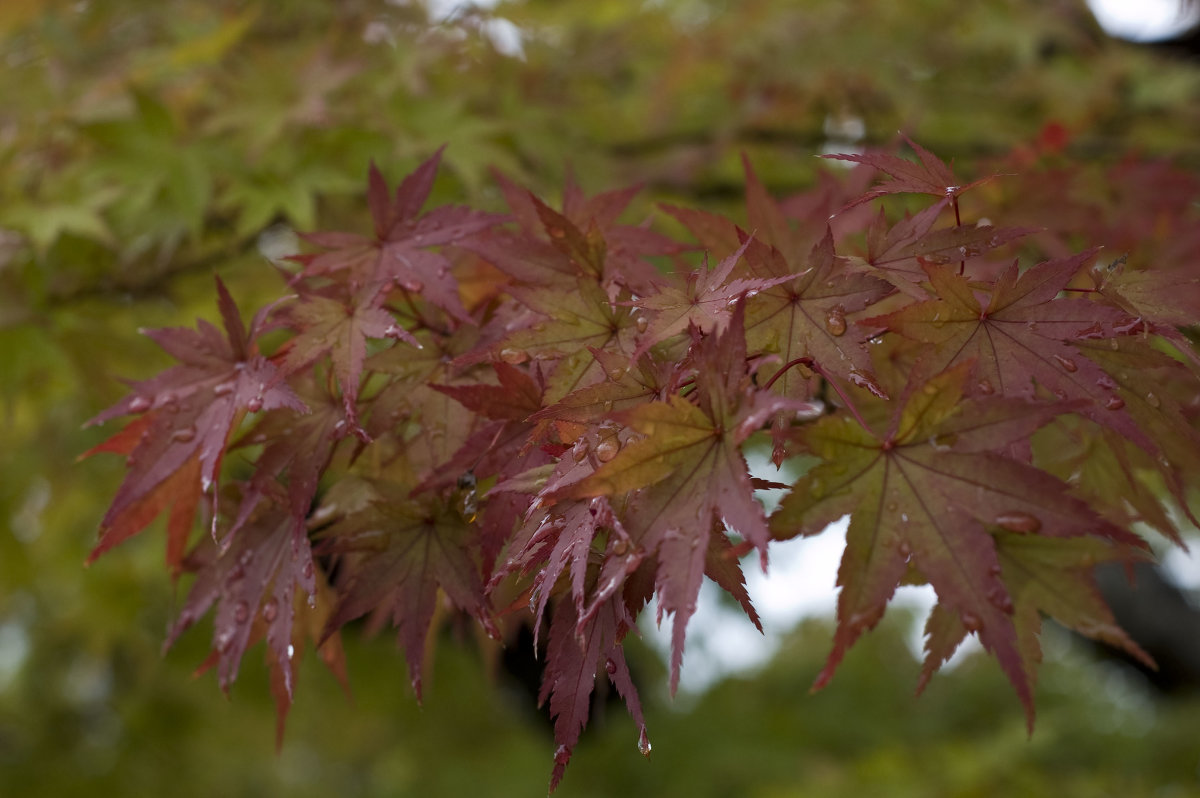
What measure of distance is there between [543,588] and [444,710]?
3783mm

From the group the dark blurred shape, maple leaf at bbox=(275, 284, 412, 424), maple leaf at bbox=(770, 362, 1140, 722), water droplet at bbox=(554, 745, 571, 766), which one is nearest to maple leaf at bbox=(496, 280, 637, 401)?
maple leaf at bbox=(275, 284, 412, 424)

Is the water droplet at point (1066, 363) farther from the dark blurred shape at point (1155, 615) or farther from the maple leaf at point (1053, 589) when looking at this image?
the dark blurred shape at point (1155, 615)

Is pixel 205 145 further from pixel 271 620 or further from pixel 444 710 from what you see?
pixel 444 710

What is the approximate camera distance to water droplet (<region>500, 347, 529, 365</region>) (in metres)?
0.96

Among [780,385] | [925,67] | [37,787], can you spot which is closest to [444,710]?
[37,787]

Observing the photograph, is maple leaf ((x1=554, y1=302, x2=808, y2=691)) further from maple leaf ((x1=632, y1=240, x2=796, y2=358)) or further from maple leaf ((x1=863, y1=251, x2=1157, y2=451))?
maple leaf ((x1=863, y1=251, x2=1157, y2=451))

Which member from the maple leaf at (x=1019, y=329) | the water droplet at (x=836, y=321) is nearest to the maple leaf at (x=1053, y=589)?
the maple leaf at (x=1019, y=329)

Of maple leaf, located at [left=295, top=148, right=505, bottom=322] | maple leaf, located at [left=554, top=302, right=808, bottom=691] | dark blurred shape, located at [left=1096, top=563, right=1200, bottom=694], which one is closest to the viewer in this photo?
maple leaf, located at [left=554, top=302, right=808, bottom=691]

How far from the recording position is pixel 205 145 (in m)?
1.98

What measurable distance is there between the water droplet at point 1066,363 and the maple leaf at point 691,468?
311mm

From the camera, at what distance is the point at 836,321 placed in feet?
2.92

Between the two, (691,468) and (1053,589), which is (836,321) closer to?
(691,468)

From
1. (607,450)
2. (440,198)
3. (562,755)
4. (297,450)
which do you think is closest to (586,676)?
(562,755)

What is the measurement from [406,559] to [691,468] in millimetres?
→ 397
